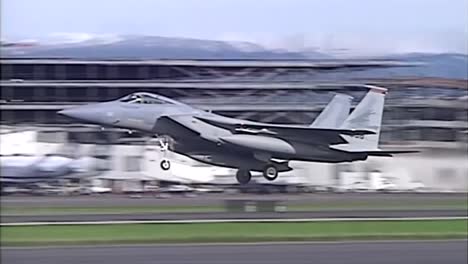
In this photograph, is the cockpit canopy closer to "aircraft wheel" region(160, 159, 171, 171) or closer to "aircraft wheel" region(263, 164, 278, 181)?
"aircraft wheel" region(160, 159, 171, 171)

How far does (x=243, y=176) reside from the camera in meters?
28.3

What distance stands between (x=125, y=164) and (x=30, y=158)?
106 inches

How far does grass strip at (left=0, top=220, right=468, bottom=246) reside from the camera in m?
13.4

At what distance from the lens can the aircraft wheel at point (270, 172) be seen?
28.0 meters

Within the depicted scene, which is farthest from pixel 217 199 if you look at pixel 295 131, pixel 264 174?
pixel 295 131

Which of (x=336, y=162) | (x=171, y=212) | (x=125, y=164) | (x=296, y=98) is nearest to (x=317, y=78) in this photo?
(x=296, y=98)

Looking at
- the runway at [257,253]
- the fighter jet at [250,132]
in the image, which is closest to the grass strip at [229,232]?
the runway at [257,253]

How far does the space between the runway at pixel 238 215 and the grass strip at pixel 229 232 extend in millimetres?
1721

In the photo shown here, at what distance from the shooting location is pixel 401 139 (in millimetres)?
26797

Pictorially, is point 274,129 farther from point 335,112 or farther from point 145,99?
point 145,99

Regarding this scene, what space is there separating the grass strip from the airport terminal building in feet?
30.2

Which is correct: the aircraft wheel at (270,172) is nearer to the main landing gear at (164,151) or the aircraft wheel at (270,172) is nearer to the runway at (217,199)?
the runway at (217,199)

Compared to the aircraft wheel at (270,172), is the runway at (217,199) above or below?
below

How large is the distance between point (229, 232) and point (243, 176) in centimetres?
1358
